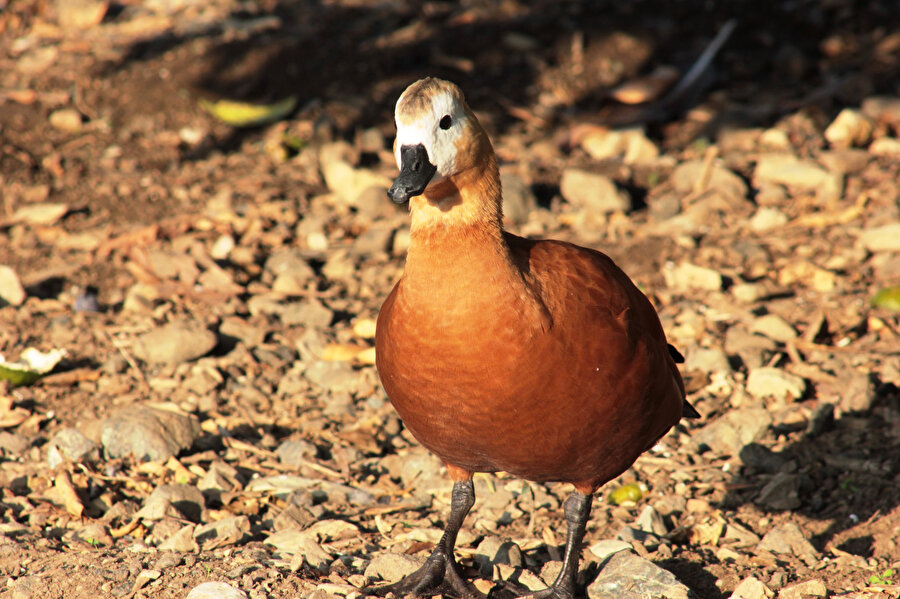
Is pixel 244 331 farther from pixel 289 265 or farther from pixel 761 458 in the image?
pixel 761 458

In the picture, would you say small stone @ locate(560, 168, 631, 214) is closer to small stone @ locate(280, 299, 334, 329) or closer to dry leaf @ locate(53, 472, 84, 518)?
small stone @ locate(280, 299, 334, 329)

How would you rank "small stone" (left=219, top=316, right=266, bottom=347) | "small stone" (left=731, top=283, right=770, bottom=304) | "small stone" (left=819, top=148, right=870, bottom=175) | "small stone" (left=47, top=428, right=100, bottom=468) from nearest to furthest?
"small stone" (left=47, top=428, right=100, bottom=468), "small stone" (left=219, top=316, right=266, bottom=347), "small stone" (left=731, top=283, right=770, bottom=304), "small stone" (left=819, top=148, right=870, bottom=175)

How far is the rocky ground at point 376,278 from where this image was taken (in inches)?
156

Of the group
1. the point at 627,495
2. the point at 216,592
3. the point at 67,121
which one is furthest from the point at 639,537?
the point at 67,121

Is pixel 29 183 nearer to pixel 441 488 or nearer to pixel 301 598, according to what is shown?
pixel 441 488

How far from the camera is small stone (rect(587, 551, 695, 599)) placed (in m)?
3.44

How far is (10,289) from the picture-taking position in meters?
5.73

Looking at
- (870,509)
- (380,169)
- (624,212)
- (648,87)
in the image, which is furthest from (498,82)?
(870,509)

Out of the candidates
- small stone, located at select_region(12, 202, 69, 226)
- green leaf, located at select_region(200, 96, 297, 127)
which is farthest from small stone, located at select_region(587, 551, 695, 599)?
green leaf, located at select_region(200, 96, 297, 127)

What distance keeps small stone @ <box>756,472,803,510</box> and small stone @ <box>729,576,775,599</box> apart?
814 millimetres

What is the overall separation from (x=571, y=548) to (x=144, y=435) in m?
2.10

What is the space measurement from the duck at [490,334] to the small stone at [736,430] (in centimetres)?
132

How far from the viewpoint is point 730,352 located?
17.2 feet

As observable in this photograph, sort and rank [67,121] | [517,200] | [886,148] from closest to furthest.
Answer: [517,200]
[886,148]
[67,121]
